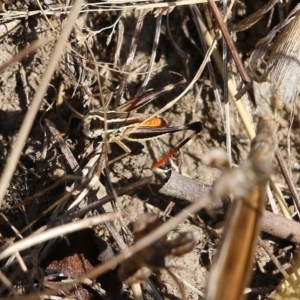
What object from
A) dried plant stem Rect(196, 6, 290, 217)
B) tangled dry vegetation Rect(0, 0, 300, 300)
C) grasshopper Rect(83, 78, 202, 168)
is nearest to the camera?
tangled dry vegetation Rect(0, 0, 300, 300)

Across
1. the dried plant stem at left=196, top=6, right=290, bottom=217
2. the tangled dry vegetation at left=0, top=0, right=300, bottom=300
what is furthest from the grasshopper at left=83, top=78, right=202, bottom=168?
the dried plant stem at left=196, top=6, right=290, bottom=217

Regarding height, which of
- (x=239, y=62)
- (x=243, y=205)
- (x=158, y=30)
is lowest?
(x=243, y=205)

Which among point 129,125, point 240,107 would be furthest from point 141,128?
point 240,107

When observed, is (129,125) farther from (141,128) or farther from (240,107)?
(240,107)

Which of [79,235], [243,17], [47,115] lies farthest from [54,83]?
[243,17]

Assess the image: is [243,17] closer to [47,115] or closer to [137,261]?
[47,115]

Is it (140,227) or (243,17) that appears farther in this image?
(243,17)

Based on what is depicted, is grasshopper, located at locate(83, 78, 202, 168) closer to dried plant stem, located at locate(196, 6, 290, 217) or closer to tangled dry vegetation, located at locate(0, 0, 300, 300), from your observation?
tangled dry vegetation, located at locate(0, 0, 300, 300)
